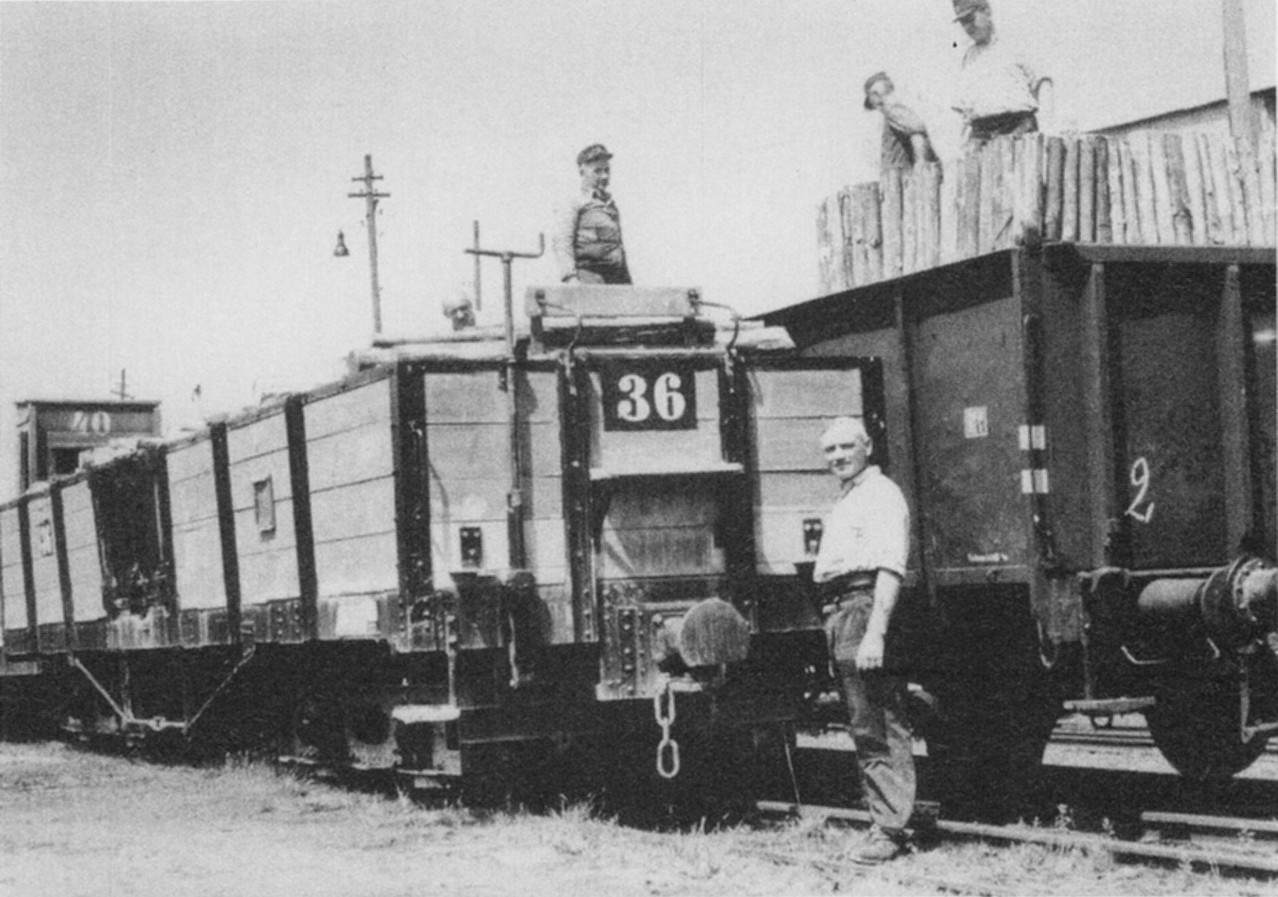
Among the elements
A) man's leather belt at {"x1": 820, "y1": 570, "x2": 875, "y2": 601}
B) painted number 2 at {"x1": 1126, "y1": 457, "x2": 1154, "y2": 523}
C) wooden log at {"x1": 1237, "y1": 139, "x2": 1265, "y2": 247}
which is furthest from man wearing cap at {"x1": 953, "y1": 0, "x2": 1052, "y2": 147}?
man's leather belt at {"x1": 820, "y1": 570, "x2": 875, "y2": 601}

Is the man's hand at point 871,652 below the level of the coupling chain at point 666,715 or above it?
above

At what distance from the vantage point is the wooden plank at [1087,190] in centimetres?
895

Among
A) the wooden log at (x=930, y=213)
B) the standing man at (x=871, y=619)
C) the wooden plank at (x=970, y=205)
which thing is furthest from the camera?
the wooden log at (x=930, y=213)

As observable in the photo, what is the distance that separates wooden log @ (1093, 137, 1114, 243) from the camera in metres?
8.98

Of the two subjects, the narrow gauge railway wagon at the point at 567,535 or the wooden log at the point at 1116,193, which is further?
the wooden log at the point at 1116,193

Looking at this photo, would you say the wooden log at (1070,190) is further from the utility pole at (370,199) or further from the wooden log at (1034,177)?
the utility pole at (370,199)

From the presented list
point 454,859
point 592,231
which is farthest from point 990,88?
point 454,859

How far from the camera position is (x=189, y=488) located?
12.3 meters

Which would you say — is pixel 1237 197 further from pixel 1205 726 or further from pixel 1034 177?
pixel 1205 726

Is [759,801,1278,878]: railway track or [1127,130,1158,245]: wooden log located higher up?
[1127,130,1158,245]: wooden log

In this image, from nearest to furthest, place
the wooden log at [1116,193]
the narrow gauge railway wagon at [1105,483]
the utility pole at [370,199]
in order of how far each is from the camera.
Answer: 1. the narrow gauge railway wagon at [1105,483]
2. the wooden log at [1116,193]
3. the utility pole at [370,199]

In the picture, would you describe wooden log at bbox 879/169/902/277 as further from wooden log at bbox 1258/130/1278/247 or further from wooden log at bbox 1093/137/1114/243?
wooden log at bbox 1258/130/1278/247

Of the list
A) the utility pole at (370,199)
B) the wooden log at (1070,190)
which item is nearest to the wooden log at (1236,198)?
the wooden log at (1070,190)

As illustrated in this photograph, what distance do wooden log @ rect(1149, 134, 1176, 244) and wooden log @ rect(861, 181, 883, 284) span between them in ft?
5.04
